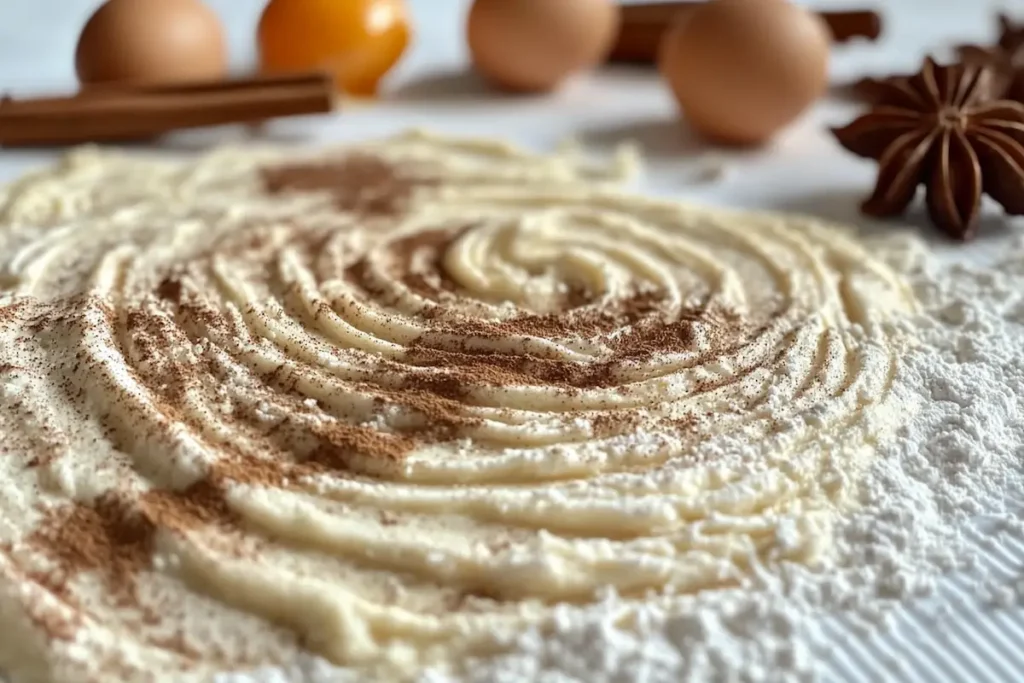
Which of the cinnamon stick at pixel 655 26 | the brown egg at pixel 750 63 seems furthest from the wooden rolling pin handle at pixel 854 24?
the brown egg at pixel 750 63

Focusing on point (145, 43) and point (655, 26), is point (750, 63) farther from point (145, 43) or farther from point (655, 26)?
point (145, 43)

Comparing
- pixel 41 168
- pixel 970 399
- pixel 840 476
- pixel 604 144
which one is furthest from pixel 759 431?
pixel 41 168

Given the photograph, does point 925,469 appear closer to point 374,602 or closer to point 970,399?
point 970,399

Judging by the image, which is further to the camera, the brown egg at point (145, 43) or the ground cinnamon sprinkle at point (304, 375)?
the brown egg at point (145, 43)

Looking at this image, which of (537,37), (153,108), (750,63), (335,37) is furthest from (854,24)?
(153,108)

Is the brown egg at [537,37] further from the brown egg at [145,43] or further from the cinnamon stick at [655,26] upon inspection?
the brown egg at [145,43]

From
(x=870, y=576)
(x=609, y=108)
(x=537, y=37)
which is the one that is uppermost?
(x=537, y=37)
